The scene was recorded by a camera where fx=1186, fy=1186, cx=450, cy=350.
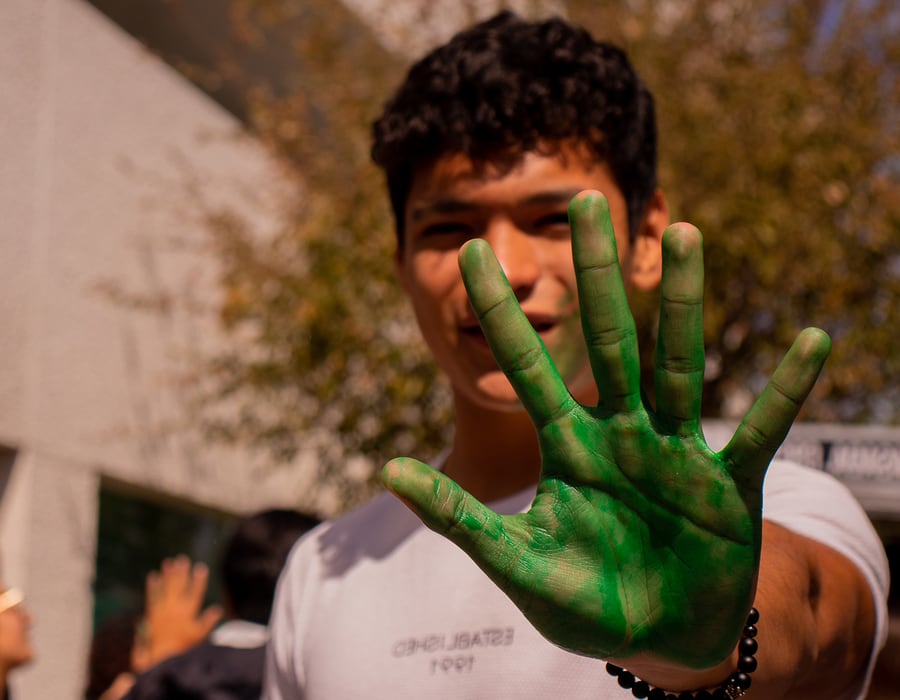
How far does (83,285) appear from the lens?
7.27m

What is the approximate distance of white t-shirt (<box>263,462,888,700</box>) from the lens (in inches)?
60.4

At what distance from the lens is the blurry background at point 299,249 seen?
6.36 meters

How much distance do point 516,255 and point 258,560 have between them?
228 centimetres

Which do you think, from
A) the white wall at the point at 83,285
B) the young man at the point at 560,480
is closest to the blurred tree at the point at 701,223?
the white wall at the point at 83,285

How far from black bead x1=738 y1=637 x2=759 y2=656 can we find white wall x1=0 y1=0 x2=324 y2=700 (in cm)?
603

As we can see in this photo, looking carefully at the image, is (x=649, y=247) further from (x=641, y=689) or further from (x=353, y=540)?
(x=641, y=689)

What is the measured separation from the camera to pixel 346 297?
6414mm

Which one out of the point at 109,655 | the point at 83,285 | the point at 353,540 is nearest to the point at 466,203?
the point at 353,540

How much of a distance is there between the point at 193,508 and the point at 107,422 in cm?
135

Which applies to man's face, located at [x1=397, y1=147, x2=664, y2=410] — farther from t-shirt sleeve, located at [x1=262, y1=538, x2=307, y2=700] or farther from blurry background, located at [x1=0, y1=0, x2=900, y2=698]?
blurry background, located at [x1=0, y1=0, x2=900, y2=698]

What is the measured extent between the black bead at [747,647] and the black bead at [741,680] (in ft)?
0.07

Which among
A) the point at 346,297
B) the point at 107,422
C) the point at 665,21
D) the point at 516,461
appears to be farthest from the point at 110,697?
the point at 665,21

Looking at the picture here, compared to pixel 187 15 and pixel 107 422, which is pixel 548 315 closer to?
pixel 107 422

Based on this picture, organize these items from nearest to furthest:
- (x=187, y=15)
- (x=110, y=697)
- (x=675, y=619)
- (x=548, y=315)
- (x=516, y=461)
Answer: (x=675, y=619)
(x=548, y=315)
(x=516, y=461)
(x=110, y=697)
(x=187, y=15)
